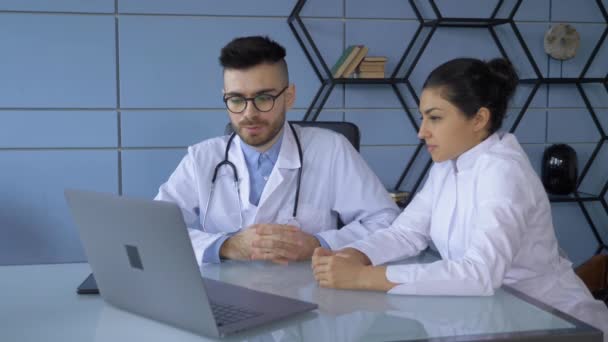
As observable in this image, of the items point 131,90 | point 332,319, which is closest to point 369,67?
point 131,90

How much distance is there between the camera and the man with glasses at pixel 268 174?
6.23 ft

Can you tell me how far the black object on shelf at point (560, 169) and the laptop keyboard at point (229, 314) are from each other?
3.34 meters

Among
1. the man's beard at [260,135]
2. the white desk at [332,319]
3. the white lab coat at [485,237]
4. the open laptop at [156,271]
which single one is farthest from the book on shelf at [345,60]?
the open laptop at [156,271]

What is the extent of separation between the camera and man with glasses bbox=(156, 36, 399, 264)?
190cm

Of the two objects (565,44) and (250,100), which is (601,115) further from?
(250,100)

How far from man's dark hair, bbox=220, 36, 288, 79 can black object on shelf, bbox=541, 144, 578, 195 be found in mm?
2625

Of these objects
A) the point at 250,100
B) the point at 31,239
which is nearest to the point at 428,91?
the point at 250,100

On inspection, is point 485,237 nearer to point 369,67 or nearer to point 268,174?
point 268,174

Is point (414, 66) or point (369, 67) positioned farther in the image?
point (414, 66)

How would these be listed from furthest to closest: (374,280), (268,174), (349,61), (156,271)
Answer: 1. (349,61)
2. (268,174)
3. (374,280)
4. (156,271)

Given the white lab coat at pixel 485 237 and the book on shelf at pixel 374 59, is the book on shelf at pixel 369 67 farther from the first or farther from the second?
the white lab coat at pixel 485 237

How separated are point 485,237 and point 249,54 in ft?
2.99

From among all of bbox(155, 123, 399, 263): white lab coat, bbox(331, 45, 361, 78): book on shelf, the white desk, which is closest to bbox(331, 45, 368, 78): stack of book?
bbox(331, 45, 361, 78): book on shelf

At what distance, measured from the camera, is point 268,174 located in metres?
2.01
